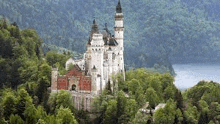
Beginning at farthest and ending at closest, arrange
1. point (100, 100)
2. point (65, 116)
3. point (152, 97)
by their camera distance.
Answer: point (152, 97) → point (100, 100) → point (65, 116)

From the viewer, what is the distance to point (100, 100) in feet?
188

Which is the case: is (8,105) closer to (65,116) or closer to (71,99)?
(71,99)

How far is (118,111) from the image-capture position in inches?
2292

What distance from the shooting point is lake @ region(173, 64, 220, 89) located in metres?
143

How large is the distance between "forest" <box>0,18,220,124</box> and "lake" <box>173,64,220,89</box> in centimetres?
6404

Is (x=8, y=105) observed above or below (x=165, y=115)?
above

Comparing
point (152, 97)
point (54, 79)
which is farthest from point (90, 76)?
point (152, 97)

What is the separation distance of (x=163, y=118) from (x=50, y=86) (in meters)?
16.8

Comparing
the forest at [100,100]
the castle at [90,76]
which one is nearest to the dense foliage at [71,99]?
the forest at [100,100]

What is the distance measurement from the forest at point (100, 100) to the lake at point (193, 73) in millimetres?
64045

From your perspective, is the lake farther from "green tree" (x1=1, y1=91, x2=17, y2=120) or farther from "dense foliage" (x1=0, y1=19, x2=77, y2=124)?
"green tree" (x1=1, y1=91, x2=17, y2=120)

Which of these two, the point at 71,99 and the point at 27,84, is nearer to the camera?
the point at 71,99

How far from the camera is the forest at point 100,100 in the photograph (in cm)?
5619

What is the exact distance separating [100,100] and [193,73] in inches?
4476
